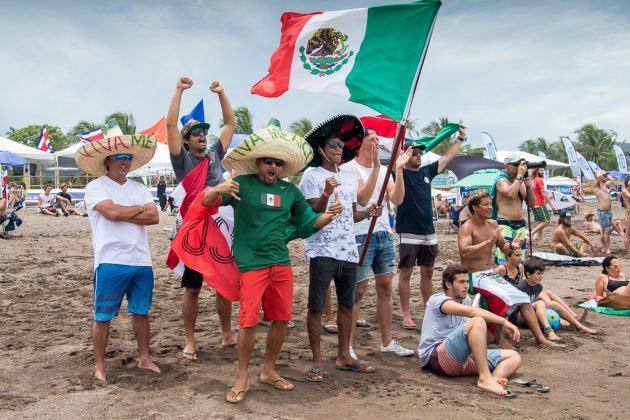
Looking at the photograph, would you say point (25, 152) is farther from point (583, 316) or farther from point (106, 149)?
point (583, 316)

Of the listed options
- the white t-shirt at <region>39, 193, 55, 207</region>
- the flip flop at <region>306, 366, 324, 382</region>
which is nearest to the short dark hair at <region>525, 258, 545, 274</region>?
the flip flop at <region>306, 366, 324, 382</region>

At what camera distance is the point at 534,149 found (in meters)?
64.7

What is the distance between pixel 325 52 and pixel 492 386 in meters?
3.23

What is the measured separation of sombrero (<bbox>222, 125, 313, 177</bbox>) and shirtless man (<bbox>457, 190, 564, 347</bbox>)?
224 cm

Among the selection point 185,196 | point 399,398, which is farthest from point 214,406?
point 185,196

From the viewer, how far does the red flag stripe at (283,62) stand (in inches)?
209

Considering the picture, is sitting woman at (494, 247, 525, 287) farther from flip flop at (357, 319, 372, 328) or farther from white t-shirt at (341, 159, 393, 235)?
white t-shirt at (341, 159, 393, 235)

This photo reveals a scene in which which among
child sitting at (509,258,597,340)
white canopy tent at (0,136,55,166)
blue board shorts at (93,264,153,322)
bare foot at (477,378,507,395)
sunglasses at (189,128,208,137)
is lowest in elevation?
bare foot at (477,378,507,395)

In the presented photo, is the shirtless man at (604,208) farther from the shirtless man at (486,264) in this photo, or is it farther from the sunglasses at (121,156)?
the sunglasses at (121,156)

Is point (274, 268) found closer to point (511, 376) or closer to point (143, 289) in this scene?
point (143, 289)

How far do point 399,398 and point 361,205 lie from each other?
172 cm

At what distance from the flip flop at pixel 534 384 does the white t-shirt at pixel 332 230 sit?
1.59 meters

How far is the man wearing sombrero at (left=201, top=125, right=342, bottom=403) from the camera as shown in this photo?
13.5 ft

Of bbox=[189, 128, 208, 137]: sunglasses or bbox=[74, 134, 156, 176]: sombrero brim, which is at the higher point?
bbox=[189, 128, 208, 137]: sunglasses
